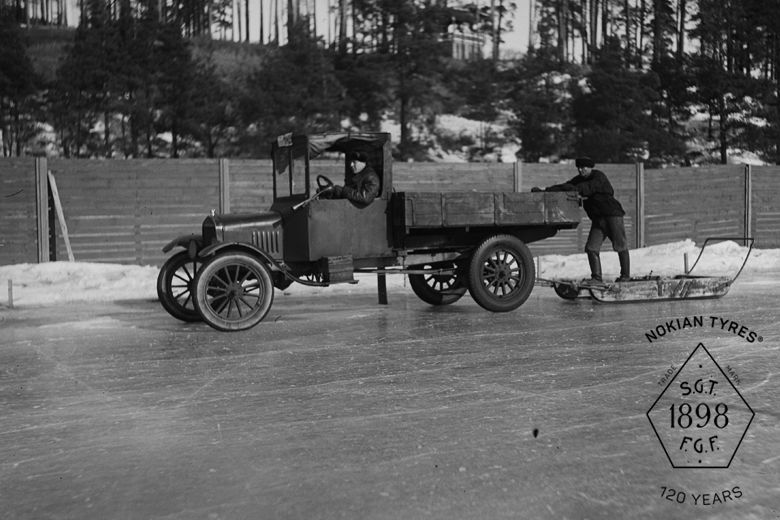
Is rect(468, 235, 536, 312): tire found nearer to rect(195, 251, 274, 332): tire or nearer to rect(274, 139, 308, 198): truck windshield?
rect(274, 139, 308, 198): truck windshield

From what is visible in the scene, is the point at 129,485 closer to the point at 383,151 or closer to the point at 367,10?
the point at 383,151

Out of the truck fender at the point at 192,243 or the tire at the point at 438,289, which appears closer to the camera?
the truck fender at the point at 192,243

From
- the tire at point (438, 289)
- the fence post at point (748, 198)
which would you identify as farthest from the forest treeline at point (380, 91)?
the tire at point (438, 289)

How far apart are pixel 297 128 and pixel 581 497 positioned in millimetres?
24119

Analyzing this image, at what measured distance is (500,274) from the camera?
10.7 m

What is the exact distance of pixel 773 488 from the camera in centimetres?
388

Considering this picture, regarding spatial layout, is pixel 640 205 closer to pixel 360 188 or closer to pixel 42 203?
pixel 360 188

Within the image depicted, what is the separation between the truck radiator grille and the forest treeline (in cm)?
1756

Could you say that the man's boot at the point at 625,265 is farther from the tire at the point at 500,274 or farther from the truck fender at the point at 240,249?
the truck fender at the point at 240,249

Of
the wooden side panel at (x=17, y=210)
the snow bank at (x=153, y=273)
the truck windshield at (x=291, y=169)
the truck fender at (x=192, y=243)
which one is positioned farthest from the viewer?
the wooden side panel at (x=17, y=210)

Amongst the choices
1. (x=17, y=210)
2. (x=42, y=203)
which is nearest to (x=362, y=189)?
(x=42, y=203)

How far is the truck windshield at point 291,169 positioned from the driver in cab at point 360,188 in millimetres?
373

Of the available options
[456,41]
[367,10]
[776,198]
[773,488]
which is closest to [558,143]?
[456,41]

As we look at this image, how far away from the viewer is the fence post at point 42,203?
633 inches
